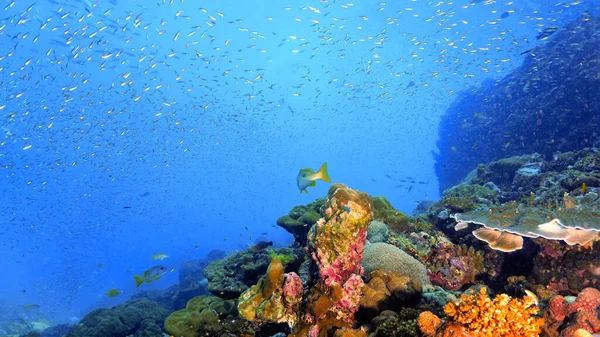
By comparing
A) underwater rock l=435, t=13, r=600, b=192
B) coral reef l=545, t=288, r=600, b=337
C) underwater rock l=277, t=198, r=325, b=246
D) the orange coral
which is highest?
underwater rock l=277, t=198, r=325, b=246

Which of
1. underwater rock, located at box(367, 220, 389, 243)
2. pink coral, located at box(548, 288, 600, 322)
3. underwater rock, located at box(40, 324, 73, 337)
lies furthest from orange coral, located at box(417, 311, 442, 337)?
underwater rock, located at box(40, 324, 73, 337)

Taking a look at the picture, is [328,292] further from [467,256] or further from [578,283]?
[578,283]

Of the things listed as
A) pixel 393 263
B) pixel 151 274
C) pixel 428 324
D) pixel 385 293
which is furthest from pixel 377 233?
pixel 151 274

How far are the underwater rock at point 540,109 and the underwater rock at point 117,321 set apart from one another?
16727 mm

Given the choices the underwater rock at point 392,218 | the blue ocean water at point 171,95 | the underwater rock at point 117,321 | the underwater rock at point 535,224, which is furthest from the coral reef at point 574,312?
the blue ocean water at point 171,95

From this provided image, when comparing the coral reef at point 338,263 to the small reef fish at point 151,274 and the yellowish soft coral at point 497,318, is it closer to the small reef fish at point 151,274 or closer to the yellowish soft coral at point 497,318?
the yellowish soft coral at point 497,318

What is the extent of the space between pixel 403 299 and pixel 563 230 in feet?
7.40

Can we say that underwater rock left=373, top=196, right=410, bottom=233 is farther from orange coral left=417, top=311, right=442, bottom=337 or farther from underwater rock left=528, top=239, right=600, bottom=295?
orange coral left=417, top=311, right=442, bottom=337

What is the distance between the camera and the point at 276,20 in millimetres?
58812

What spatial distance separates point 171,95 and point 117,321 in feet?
256

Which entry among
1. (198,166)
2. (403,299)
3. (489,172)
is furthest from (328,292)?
(198,166)

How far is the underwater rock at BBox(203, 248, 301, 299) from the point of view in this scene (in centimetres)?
657

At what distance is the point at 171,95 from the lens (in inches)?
3095

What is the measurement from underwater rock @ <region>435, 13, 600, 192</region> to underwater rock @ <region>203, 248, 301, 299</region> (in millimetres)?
13132
